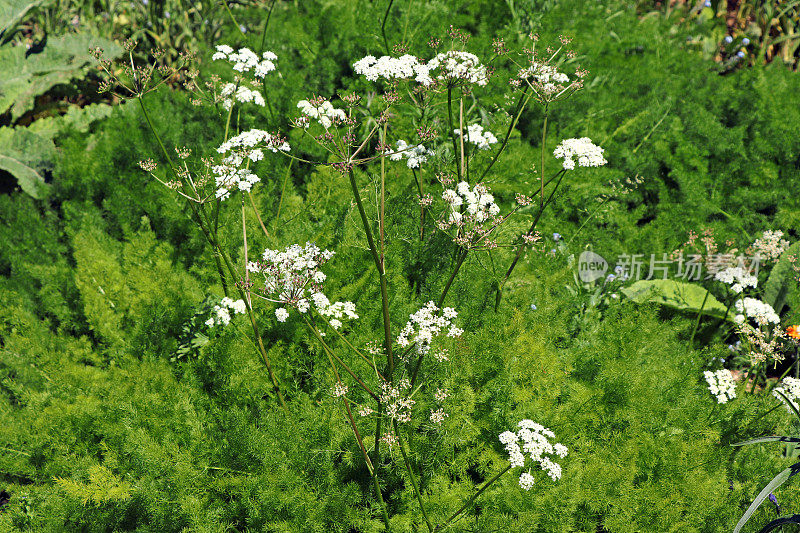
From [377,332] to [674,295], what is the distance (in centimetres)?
228

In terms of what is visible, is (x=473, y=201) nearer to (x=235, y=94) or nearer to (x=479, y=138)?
(x=479, y=138)

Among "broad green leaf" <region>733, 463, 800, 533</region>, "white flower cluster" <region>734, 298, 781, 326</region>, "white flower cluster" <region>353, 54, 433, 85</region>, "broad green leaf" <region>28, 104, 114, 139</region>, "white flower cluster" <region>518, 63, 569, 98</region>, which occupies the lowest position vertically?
"white flower cluster" <region>734, 298, 781, 326</region>

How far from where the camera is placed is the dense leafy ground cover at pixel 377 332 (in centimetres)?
250

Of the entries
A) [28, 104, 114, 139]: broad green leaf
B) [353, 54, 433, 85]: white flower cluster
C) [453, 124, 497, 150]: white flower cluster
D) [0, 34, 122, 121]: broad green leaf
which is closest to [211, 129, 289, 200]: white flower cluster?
[353, 54, 433, 85]: white flower cluster

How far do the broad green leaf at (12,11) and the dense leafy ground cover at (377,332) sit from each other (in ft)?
2.79

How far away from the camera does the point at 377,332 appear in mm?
3100

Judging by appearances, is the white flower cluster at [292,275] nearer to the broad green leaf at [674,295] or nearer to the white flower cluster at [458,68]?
the white flower cluster at [458,68]

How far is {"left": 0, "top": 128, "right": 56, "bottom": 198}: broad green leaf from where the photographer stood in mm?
4395

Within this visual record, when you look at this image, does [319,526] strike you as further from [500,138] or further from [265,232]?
[500,138]

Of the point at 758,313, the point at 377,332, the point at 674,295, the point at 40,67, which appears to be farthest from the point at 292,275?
the point at 40,67

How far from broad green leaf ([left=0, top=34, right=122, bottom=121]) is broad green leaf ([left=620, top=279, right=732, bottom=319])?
5090mm

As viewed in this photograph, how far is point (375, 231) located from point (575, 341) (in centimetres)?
140

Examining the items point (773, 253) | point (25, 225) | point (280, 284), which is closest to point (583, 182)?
point (773, 253)

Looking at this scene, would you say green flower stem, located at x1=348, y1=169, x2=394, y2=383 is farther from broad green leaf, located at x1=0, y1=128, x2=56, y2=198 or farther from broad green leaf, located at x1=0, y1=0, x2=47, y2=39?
broad green leaf, located at x1=0, y1=0, x2=47, y2=39
